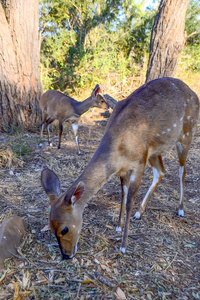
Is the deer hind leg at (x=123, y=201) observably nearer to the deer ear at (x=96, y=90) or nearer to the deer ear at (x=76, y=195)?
the deer ear at (x=76, y=195)

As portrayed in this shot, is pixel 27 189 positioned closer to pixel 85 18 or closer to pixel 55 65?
pixel 55 65

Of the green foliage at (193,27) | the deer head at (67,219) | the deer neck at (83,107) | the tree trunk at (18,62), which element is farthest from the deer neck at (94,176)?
the green foliage at (193,27)

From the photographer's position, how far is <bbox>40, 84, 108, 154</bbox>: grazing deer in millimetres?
7434

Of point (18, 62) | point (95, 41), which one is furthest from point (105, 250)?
point (95, 41)

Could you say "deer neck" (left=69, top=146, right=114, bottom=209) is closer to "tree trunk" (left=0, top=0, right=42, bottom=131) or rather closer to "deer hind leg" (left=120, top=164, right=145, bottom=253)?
"deer hind leg" (left=120, top=164, right=145, bottom=253)

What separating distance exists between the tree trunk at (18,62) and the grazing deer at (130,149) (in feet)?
16.0

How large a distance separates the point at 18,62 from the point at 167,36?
416 centimetres

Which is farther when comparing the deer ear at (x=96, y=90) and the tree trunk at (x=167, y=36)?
the deer ear at (x=96, y=90)

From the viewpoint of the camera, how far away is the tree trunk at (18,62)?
24.7 feet

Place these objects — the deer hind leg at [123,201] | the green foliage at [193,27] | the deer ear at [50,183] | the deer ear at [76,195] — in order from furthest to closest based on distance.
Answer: the green foliage at [193,27] < the deer hind leg at [123,201] < the deer ear at [50,183] < the deer ear at [76,195]

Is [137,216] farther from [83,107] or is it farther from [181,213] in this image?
[83,107]

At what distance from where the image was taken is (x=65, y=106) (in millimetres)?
7621

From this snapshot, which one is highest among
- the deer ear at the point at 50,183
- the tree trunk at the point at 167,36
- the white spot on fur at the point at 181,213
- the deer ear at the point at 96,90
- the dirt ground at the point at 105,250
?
the tree trunk at the point at 167,36

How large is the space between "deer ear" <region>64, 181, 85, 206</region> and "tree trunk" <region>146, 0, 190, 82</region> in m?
5.37
